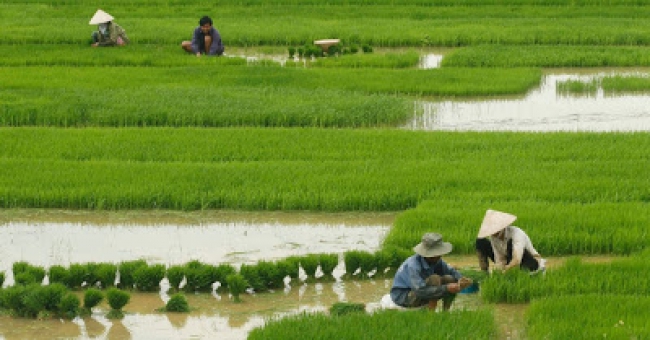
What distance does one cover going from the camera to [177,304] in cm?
759

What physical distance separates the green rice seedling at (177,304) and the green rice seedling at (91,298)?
1.32ft

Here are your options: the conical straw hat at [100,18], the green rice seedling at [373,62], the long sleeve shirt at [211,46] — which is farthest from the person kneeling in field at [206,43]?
the green rice seedling at [373,62]

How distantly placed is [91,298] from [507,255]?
2.49 m

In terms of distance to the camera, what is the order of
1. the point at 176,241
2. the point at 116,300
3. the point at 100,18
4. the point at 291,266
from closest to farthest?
1. the point at 116,300
2. the point at 291,266
3. the point at 176,241
4. the point at 100,18

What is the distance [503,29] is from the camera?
18.5 meters

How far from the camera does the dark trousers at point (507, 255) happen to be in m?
7.70

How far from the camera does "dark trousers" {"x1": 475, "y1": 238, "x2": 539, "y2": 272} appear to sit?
25.2ft

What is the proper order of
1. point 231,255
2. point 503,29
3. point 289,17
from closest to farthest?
point 231,255, point 503,29, point 289,17

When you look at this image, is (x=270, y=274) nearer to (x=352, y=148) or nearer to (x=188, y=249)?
(x=188, y=249)

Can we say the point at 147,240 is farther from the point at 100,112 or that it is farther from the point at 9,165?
the point at 100,112

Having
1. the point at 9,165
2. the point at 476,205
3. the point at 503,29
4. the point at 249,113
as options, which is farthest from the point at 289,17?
the point at 476,205

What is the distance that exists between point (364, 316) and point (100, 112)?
263 inches

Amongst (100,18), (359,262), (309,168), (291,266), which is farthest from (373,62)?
(291,266)

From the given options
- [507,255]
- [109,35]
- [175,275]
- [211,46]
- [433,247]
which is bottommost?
[175,275]
